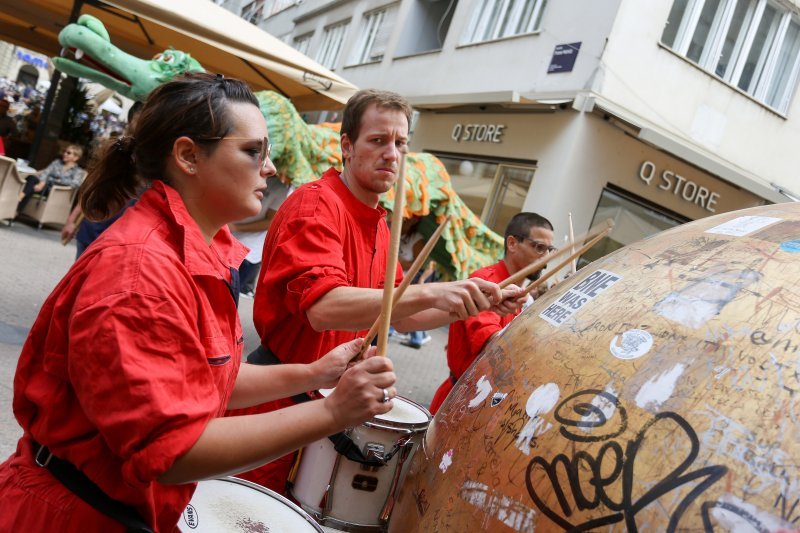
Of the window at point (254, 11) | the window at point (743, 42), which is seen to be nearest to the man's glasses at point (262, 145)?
the window at point (743, 42)

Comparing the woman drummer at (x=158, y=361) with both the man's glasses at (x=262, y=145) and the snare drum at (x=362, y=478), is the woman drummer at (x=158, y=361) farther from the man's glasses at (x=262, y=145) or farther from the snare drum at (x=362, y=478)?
the snare drum at (x=362, y=478)

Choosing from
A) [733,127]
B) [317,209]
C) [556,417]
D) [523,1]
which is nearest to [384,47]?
[523,1]

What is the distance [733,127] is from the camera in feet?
38.3

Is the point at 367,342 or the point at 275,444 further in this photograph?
the point at 367,342

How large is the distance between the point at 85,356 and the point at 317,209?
116cm

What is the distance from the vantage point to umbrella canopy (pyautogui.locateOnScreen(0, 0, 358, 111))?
22.4 ft

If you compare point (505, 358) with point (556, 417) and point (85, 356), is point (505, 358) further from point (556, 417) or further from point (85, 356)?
point (85, 356)

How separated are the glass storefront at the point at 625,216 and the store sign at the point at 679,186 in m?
0.36

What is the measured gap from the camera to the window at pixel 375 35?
1672 centimetres

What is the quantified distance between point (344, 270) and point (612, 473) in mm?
1171

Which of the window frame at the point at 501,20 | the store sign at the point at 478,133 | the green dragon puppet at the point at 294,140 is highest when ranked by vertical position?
the window frame at the point at 501,20

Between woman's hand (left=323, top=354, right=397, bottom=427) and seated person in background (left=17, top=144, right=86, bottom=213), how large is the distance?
878 cm

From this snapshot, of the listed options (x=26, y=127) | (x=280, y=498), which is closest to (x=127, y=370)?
(x=280, y=498)

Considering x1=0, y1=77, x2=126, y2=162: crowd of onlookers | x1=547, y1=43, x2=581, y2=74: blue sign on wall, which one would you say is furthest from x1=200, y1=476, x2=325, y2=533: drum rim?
A: x1=547, y1=43, x2=581, y2=74: blue sign on wall
